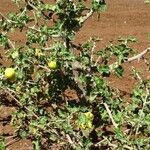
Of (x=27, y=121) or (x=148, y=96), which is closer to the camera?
(x=148, y=96)

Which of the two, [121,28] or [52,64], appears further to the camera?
[121,28]

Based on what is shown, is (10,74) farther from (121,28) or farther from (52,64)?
(121,28)

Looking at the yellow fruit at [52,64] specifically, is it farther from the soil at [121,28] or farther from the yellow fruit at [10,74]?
the soil at [121,28]

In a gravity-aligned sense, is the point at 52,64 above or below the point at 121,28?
above

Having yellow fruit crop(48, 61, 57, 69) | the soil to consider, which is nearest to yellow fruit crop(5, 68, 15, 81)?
yellow fruit crop(48, 61, 57, 69)

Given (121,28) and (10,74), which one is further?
(121,28)

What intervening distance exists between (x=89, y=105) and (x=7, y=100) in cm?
202

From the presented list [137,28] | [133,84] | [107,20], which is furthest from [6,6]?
[133,84]

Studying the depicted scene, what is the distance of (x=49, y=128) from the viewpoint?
382cm

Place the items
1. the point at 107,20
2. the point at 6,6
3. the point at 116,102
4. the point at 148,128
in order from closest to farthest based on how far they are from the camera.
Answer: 1. the point at 148,128
2. the point at 116,102
3. the point at 107,20
4. the point at 6,6

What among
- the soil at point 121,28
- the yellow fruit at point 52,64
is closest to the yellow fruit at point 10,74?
the yellow fruit at point 52,64

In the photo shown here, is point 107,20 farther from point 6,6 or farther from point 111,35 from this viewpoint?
point 6,6

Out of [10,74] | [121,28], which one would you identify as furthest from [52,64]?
[121,28]

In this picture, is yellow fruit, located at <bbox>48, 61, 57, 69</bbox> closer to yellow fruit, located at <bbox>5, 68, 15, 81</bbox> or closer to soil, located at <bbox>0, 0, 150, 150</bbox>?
yellow fruit, located at <bbox>5, 68, 15, 81</bbox>
